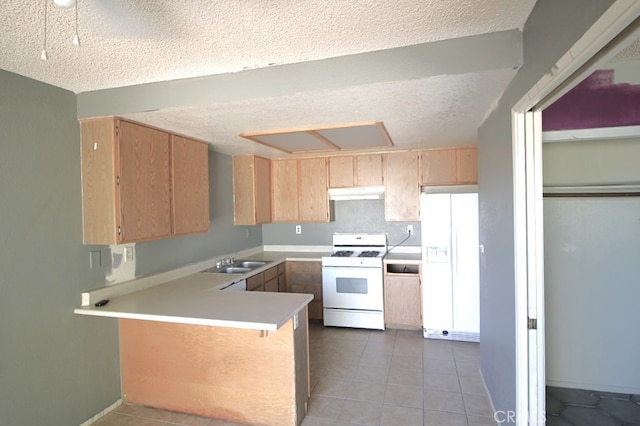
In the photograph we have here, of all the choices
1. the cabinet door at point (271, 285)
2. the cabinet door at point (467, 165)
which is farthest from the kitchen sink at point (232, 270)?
the cabinet door at point (467, 165)

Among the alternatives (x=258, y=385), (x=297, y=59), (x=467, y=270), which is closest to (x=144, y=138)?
(x=297, y=59)

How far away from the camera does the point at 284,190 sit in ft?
14.3

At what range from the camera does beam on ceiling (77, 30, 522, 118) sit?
1.50m

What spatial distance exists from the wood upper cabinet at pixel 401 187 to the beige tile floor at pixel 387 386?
148 centimetres

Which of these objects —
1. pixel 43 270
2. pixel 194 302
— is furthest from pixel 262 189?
pixel 43 270

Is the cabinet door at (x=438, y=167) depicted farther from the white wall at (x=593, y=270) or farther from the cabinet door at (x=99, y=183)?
the cabinet door at (x=99, y=183)

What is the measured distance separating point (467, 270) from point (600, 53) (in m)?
2.87

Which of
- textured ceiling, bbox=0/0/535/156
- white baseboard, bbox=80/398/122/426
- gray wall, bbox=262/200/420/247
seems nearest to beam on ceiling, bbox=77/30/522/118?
Result: textured ceiling, bbox=0/0/535/156

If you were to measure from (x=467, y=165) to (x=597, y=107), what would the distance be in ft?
5.20

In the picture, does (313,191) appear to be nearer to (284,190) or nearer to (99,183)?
(284,190)

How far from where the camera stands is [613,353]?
2.39 meters

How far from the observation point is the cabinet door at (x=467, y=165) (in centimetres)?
372

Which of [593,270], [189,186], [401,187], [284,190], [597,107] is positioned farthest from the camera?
[284,190]

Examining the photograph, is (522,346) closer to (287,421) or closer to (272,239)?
(287,421)
